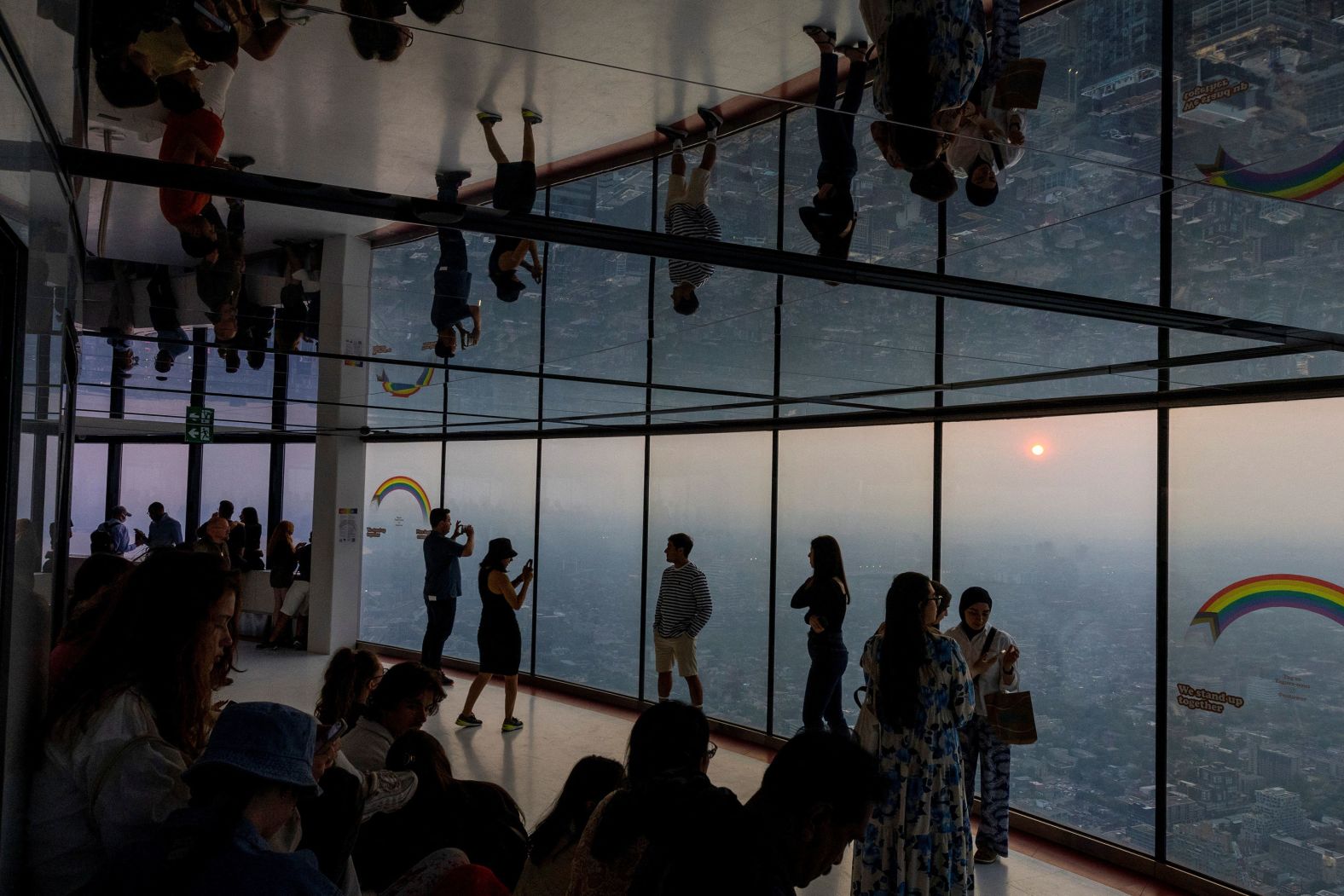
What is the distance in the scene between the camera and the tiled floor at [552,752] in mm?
5191

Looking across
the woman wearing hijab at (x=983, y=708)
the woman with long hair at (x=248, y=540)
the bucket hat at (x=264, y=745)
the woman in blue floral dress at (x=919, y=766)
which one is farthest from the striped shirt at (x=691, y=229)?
the woman with long hair at (x=248, y=540)

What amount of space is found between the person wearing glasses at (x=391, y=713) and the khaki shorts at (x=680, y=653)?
14.6 feet

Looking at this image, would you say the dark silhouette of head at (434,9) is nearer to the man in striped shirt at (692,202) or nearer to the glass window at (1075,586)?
the man in striped shirt at (692,202)

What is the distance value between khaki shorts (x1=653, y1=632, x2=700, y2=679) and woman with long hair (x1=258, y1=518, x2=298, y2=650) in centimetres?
603

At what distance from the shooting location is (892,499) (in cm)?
729

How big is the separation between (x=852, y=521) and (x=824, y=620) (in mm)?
1399

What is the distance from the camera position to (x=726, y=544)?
868 cm

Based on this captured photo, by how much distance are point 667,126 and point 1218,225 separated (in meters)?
2.40

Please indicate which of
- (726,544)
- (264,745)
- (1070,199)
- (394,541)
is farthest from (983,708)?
(394,541)

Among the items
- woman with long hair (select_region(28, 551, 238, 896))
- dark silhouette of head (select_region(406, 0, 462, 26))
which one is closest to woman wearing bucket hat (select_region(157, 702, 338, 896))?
woman with long hair (select_region(28, 551, 238, 896))

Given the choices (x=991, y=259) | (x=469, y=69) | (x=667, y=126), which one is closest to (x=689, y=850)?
(x=469, y=69)

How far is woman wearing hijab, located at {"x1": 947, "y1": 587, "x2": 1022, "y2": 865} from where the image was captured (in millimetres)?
5297

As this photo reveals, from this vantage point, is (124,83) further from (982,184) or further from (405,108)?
(982,184)

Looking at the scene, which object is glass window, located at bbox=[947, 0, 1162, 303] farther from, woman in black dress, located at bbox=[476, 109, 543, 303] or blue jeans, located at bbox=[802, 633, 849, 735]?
blue jeans, located at bbox=[802, 633, 849, 735]
